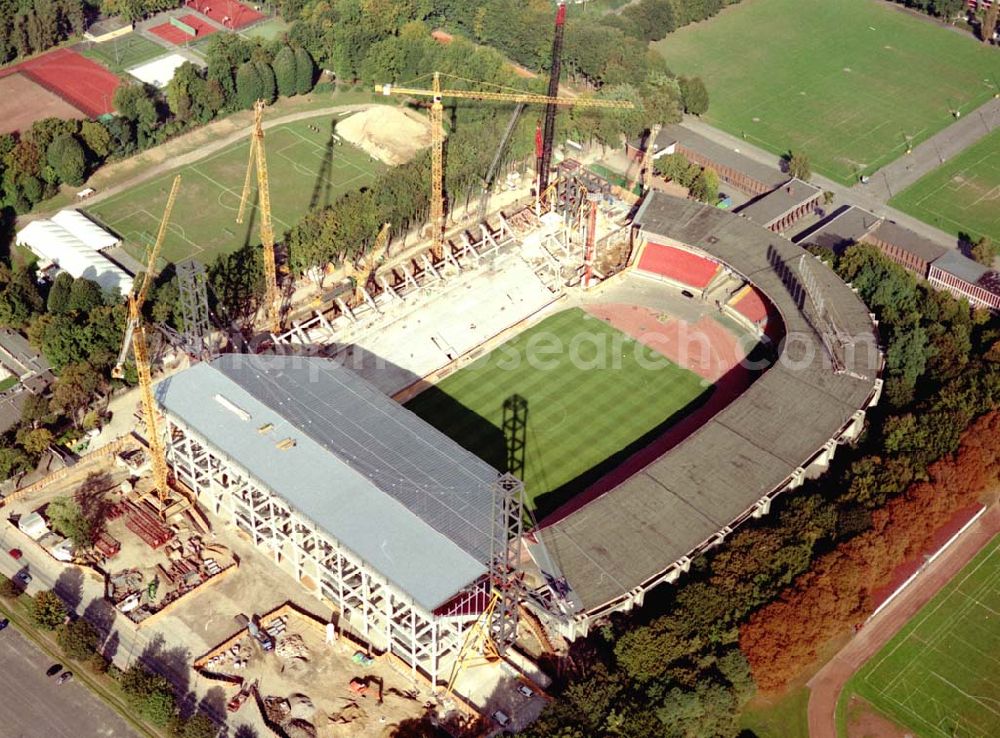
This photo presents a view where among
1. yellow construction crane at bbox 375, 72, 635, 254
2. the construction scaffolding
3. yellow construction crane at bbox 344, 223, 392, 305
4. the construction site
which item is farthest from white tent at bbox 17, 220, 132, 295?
yellow construction crane at bbox 375, 72, 635, 254

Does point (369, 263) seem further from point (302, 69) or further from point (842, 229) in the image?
point (842, 229)

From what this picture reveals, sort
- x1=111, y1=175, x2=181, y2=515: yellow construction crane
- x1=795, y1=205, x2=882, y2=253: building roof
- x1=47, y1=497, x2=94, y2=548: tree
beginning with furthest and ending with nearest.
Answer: x1=795, y1=205, x2=882, y2=253: building roof, x1=47, y1=497, x2=94, y2=548: tree, x1=111, y1=175, x2=181, y2=515: yellow construction crane

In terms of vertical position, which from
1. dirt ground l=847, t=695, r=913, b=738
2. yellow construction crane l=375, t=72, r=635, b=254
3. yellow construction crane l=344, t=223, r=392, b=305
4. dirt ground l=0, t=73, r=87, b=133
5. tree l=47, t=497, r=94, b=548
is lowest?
dirt ground l=847, t=695, r=913, b=738

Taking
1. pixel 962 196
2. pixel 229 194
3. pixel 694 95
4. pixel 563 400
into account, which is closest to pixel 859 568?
pixel 563 400

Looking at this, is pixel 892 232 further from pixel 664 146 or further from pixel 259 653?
pixel 259 653

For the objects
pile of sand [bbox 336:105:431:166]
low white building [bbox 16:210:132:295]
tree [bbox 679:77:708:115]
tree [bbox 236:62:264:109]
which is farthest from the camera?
tree [bbox 679:77:708:115]

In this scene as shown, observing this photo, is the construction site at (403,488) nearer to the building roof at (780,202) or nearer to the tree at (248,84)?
the building roof at (780,202)

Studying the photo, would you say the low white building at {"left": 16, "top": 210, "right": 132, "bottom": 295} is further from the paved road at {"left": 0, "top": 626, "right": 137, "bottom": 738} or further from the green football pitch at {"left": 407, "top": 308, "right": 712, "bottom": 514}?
the paved road at {"left": 0, "top": 626, "right": 137, "bottom": 738}

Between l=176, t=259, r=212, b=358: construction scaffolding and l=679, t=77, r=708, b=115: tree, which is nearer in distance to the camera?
l=176, t=259, r=212, b=358: construction scaffolding
